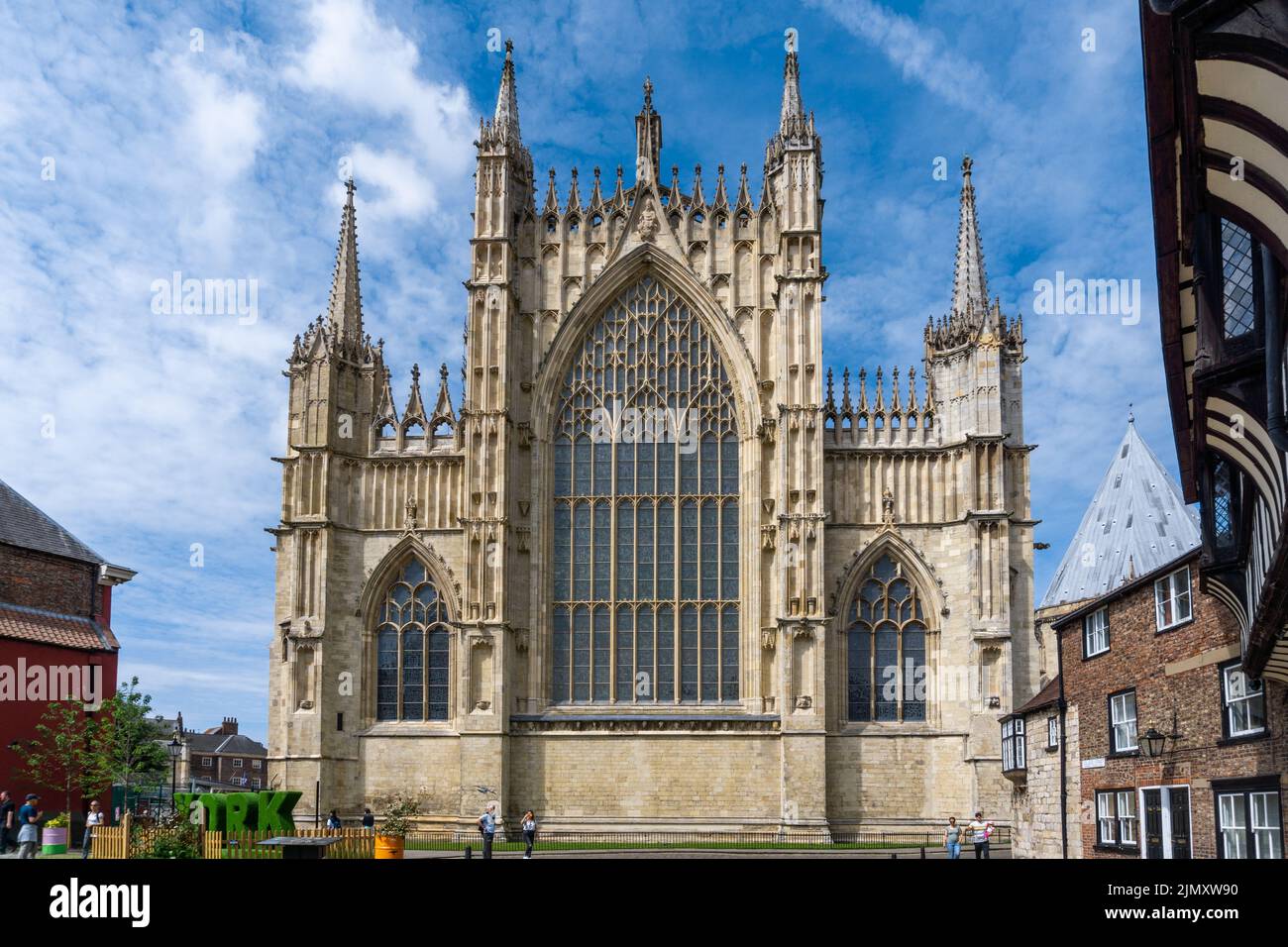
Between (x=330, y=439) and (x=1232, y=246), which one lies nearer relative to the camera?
(x=1232, y=246)

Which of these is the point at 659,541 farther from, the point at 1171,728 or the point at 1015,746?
the point at 1171,728

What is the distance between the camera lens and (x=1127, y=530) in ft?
202

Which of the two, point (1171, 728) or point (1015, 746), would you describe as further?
point (1015, 746)

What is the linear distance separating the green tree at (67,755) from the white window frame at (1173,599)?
27881 mm

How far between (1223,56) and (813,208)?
32.2m

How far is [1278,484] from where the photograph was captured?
1015 centimetres

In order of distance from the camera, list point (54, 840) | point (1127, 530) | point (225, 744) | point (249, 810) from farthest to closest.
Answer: point (225, 744) < point (1127, 530) < point (249, 810) < point (54, 840)

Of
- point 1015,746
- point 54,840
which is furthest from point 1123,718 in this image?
point 54,840

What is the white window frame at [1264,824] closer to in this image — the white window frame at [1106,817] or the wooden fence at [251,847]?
the white window frame at [1106,817]

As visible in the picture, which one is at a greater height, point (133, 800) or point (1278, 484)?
point (1278, 484)

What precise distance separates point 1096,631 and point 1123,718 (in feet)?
6.80

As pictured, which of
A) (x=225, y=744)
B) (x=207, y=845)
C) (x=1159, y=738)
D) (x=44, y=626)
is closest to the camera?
(x=1159, y=738)
